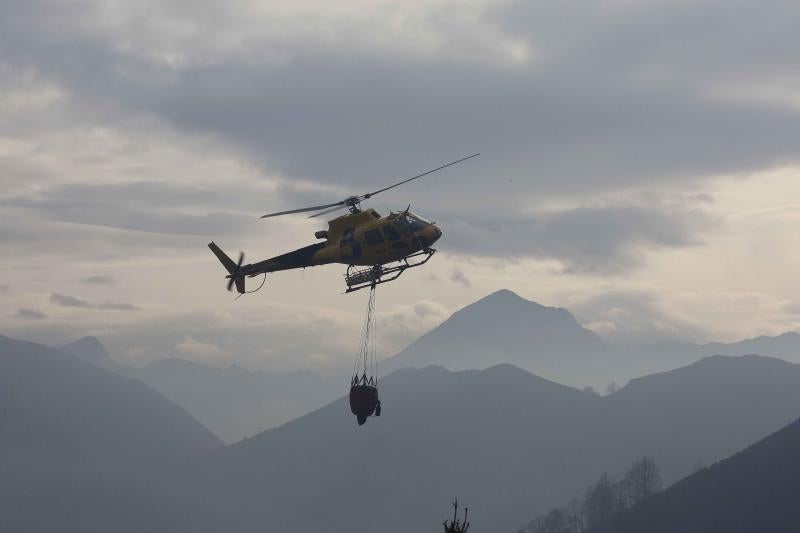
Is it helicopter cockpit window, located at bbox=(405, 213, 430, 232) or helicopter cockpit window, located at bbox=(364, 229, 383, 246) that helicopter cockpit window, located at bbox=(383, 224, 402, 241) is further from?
helicopter cockpit window, located at bbox=(405, 213, 430, 232)

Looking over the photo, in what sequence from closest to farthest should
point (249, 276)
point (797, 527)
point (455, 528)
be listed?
point (455, 528), point (249, 276), point (797, 527)

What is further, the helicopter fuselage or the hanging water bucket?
the helicopter fuselage

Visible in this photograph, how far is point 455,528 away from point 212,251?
51.2 m

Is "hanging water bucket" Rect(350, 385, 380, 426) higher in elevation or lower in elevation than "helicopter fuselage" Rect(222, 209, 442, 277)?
lower

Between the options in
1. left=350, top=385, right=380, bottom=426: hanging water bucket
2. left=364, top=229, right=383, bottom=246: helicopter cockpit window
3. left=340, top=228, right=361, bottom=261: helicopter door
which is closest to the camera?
left=350, top=385, right=380, bottom=426: hanging water bucket

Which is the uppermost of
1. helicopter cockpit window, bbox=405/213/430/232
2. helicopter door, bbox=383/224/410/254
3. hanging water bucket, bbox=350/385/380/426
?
helicopter cockpit window, bbox=405/213/430/232

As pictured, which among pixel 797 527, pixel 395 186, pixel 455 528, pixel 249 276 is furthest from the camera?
pixel 797 527

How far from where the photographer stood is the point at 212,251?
8138cm

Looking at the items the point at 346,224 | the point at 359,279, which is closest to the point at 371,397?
the point at 359,279

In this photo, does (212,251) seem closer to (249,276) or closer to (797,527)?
(249,276)

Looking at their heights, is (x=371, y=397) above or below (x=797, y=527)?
above

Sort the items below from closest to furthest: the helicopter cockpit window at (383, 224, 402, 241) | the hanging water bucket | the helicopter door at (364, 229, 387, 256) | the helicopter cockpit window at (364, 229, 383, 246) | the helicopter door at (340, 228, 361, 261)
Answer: the hanging water bucket → the helicopter cockpit window at (383, 224, 402, 241) → the helicopter door at (364, 229, 387, 256) → the helicopter cockpit window at (364, 229, 383, 246) → the helicopter door at (340, 228, 361, 261)

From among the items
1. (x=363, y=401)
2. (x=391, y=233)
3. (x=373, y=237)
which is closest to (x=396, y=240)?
(x=391, y=233)

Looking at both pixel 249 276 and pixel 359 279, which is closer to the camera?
pixel 359 279
